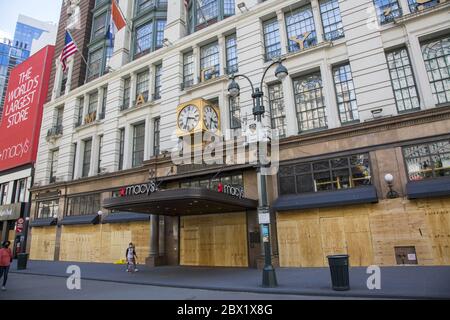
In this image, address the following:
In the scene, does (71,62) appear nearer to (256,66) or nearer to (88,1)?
(88,1)

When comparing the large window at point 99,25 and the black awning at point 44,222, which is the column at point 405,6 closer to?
the large window at point 99,25

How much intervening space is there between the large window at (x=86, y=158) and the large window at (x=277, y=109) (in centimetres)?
1905

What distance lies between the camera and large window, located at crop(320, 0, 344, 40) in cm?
1902

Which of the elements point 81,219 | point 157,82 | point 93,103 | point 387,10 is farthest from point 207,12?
point 81,219

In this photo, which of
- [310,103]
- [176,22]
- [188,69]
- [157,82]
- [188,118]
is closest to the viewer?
[310,103]

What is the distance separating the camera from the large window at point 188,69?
24.5 meters

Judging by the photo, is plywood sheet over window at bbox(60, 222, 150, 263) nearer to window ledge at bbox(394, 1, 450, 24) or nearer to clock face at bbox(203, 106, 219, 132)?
clock face at bbox(203, 106, 219, 132)

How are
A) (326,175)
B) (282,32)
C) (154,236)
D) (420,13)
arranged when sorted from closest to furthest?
(420,13)
(326,175)
(282,32)
(154,236)

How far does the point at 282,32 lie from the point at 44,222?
27.4 meters

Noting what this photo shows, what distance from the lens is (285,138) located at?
721 inches

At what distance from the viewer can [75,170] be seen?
30.1 metres

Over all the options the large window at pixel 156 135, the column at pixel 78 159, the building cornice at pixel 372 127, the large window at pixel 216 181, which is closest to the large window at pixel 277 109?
the building cornice at pixel 372 127

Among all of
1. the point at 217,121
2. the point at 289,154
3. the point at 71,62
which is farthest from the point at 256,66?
the point at 71,62

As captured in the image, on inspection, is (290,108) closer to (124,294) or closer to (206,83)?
(206,83)
